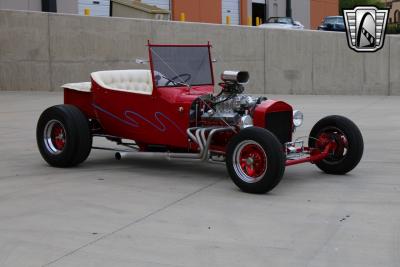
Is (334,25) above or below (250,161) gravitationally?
above

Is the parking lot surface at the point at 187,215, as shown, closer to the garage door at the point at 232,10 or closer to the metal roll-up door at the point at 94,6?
the metal roll-up door at the point at 94,6

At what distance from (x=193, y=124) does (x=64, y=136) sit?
5.69ft

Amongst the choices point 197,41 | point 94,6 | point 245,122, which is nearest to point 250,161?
point 245,122

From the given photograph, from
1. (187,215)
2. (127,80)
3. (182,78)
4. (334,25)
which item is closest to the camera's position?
(187,215)

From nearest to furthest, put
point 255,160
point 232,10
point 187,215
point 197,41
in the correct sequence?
1. point 187,215
2. point 255,160
3. point 197,41
4. point 232,10

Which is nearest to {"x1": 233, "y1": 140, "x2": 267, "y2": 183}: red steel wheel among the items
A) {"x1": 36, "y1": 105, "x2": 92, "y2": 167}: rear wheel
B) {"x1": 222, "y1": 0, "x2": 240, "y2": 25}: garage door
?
{"x1": 36, "y1": 105, "x2": 92, "y2": 167}: rear wheel

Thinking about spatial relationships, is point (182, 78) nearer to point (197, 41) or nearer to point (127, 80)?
point (127, 80)

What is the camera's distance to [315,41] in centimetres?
2002

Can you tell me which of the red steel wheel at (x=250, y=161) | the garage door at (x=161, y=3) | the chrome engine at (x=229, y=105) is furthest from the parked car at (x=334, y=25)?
the red steel wheel at (x=250, y=161)

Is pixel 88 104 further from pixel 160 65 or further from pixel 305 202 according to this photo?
pixel 305 202

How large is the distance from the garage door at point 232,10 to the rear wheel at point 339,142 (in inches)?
1207

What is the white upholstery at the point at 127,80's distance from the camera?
8.18m

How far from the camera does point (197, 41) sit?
63.7 feet

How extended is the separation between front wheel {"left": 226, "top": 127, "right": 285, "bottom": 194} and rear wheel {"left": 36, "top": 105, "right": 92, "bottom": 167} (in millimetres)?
2098
